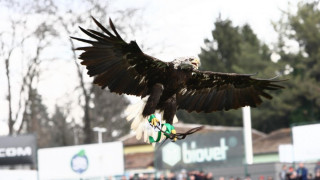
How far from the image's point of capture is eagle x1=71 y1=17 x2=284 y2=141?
9.11m

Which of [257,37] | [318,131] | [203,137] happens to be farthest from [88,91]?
[257,37]

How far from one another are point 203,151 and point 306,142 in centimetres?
605

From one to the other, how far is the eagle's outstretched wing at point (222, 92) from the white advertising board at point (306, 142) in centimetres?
1212

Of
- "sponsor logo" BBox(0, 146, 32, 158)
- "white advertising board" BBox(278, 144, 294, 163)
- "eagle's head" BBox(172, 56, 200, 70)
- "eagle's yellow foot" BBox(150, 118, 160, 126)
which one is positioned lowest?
"white advertising board" BBox(278, 144, 294, 163)

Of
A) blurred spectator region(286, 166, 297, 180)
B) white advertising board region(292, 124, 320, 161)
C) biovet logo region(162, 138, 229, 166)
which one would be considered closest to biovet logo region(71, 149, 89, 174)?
biovet logo region(162, 138, 229, 166)

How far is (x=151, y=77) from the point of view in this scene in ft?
31.3

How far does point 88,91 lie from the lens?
31328 millimetres

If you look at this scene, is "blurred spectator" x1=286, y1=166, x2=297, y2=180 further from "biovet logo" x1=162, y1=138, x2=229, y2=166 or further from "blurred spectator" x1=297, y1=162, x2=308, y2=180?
"biovet logo" x1=162, y1=138, x2=229, y2=166

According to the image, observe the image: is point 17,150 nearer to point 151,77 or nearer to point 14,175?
point 14,175

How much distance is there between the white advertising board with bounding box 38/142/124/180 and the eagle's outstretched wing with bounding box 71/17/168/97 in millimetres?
15388

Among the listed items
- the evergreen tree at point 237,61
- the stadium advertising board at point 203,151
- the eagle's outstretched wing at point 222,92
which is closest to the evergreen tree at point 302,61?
the evergreen tree at point 237,61

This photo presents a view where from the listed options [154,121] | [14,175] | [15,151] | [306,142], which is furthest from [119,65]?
[15,151]

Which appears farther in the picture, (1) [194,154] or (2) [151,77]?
(1) [194,154]

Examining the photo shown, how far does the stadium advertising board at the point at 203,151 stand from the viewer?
90.6ft
